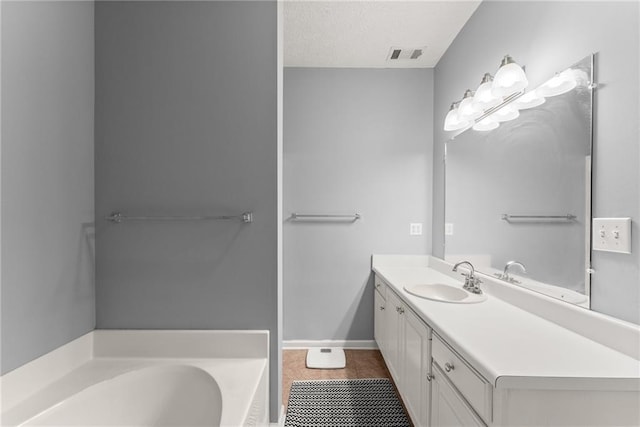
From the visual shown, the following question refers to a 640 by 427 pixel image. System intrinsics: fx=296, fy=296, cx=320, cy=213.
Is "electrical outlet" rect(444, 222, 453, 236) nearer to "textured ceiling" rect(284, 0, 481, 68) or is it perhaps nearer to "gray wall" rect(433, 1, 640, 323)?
"gray wall" rect(433, 1, 640, 323)

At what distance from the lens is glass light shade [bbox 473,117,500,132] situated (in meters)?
1.76

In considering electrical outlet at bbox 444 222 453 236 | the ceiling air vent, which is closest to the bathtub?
electrical outlet at bbox 444 222 453 236

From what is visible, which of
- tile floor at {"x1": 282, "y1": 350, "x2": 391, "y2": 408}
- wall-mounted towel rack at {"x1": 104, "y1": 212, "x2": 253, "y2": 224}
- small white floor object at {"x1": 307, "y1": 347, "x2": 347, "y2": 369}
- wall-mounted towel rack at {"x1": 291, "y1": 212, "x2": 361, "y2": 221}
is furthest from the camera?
wall-mounted towel rack at {"x1": 291, "y1": 212, "x2": 361, "y2": 221}

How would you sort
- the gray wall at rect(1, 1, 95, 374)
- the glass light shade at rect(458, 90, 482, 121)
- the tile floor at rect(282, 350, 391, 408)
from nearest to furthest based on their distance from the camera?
the gray wall at rect(1, 1, 95, 374)
the glass light shade at rect(458, 90, 482, 121)
the tile floor at rect(282, 350, 391, 408)

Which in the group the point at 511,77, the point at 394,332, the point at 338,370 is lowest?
the point at 338,370

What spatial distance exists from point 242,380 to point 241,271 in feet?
1.46

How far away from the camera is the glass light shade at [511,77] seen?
1.43 meters

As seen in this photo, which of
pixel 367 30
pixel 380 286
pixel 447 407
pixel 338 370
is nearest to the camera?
pixel 447 407

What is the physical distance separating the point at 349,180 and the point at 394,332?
4.37 feet

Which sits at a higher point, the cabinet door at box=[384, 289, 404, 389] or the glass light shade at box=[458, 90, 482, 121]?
the glass light shade at box=[458, 90, 482, 121]

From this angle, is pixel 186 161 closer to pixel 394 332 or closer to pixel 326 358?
pixel 394 332

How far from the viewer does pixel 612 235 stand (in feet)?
3.44

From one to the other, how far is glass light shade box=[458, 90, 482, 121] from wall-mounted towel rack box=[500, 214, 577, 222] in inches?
27.2

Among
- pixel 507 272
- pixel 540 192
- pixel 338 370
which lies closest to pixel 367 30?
pixel 540 192
